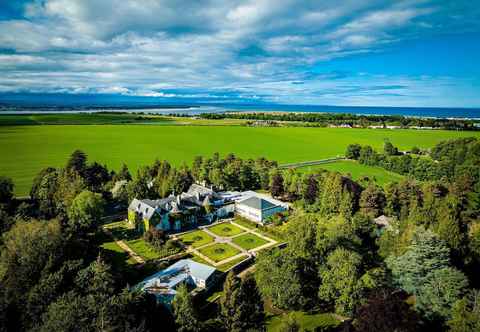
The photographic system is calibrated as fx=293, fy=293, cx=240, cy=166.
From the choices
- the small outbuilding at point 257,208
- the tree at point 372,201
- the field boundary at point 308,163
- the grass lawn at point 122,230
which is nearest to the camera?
the grass lawn at point 122,230

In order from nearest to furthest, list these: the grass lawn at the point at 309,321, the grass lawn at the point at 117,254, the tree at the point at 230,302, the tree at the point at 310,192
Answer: the tree at the point at 230,302 < the grass lawn at the point at 309,321 < the grass lawn at the point at 117,254 < the tree at the point at 310,192

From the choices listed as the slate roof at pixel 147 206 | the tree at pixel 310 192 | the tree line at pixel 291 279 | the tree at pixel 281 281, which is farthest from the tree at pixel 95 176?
the tree at pixel 281 281

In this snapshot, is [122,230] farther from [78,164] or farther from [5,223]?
[78,164]

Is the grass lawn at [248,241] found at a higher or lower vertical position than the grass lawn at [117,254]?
higher

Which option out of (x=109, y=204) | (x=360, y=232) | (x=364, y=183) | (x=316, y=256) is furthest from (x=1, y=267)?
(x=364, y=183)

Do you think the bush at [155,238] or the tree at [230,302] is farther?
the bush at [155,238]

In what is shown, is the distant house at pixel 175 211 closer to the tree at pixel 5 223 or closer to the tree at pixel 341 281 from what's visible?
the tree at pixel 5 223

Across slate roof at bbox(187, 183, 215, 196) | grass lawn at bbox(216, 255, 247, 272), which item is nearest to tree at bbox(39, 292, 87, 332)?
grass lawn at bbox(216, 255, 247, 272)

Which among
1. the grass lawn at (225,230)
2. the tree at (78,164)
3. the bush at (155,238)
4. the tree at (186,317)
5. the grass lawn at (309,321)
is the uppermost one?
the tree at (78,164)
